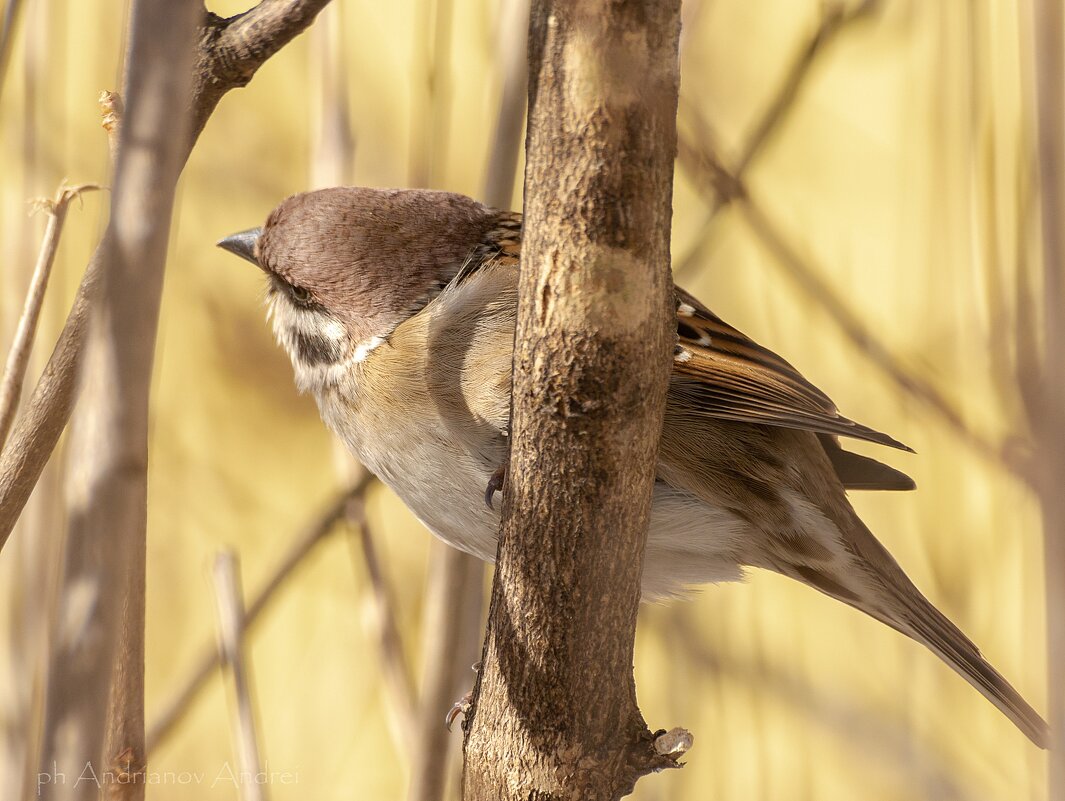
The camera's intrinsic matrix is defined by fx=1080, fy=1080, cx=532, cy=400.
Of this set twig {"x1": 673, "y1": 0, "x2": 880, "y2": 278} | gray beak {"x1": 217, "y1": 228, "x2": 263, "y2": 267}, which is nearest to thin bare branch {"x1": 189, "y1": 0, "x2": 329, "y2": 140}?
gray beak {"x1": 217, "y1": 228, "x2": 263, "y2": 267}

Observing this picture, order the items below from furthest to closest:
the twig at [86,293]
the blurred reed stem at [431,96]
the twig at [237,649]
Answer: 1. the blurred reed stem at [431,96]
2. the twig at [237,649]
3. the twig at [86,293]

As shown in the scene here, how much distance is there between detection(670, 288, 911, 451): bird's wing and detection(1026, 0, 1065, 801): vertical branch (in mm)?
348

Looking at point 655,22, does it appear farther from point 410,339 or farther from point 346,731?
point 346,731

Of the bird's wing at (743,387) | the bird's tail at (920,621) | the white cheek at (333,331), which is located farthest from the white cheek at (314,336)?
the bird's tail at (920,621)

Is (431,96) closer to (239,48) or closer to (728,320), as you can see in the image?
(728,320)

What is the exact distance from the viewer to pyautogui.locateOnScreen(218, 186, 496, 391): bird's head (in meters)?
1.41

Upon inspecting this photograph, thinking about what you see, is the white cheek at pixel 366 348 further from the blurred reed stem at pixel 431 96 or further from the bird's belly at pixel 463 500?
the blurred reed stem at pixel 431 96

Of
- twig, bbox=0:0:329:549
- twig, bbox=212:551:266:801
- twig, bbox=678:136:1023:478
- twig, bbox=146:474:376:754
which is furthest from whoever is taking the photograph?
twig, bbox=678:136:1023:478

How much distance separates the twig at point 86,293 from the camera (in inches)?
33.6

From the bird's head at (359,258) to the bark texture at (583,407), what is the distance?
61 cm

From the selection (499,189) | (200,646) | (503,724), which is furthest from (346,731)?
(503,724)

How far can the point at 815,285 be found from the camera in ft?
6.84

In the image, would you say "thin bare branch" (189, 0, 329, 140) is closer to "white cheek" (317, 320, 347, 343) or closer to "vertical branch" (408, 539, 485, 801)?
"white cheek" (317, 320, 347, 343)

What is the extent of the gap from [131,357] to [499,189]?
0.90 metres
